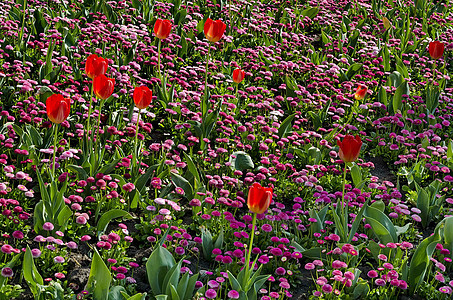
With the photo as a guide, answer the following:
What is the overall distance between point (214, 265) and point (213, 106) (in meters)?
1.84

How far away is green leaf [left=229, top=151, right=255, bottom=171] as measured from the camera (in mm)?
4090

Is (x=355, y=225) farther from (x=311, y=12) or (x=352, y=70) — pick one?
(x=311, y=12)

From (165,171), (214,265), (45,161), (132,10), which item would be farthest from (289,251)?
(132,10)

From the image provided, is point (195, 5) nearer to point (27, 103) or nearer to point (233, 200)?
point (27, 103)

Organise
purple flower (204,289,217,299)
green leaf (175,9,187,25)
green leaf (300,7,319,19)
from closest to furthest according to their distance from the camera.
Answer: purple flower (204,289,217,299), green leaf (175,9,187,25), green leaf (300,7,319,19)

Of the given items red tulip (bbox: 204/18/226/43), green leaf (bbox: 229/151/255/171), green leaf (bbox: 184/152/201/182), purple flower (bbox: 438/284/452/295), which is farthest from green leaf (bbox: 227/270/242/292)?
red tulip (bbox: 204/18/226/43)

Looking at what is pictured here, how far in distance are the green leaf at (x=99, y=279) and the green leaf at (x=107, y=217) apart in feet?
1.82

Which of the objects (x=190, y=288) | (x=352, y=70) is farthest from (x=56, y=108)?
(x=352, y=70)

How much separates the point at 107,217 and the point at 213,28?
1.73 meters

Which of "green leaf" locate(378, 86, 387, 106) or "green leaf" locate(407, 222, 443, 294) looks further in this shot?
"green leaf" locate(378, 86, 387, 106)

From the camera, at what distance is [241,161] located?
4098mm

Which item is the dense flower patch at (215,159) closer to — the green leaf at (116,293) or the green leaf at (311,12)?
the green leaf at (116,293)

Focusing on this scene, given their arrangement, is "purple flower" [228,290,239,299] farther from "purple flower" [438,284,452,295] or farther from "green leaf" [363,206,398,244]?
"purple flower" [438,284,452,295]

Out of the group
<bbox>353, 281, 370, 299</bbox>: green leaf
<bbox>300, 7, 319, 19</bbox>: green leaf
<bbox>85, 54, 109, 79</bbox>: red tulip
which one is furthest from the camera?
<bbox>300, 7, 319, 19</bbox>: green leaf
